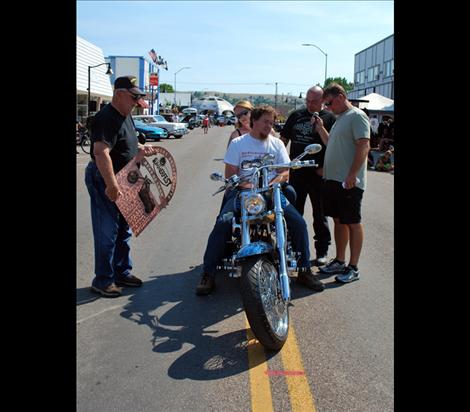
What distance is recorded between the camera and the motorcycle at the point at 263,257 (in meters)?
3.62

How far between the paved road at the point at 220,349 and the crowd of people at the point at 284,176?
0.91ft

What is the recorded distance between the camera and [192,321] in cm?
435

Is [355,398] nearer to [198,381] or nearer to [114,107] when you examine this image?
[198,381]

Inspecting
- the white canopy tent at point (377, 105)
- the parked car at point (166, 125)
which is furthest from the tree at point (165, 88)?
the white canopy tent at point (377, 105)

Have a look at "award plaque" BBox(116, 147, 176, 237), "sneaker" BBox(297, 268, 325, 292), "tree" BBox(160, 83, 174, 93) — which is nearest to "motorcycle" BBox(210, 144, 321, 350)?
"sneaker" BBox(297, 268, 325, 292)

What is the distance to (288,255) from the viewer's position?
4711 mm

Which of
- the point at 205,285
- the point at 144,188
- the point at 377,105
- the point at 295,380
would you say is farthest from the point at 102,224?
the point at 377,105

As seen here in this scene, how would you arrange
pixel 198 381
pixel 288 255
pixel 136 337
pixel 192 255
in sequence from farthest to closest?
pixel 192 255, pixel 288 255, pixel 136 337, pixel 198 381

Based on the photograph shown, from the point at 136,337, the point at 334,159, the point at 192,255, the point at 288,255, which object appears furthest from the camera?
the point at 192,255

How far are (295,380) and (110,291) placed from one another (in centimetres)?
230

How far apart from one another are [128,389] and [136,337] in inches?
33.4

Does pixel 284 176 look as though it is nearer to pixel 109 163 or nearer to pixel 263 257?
pixel 263 257

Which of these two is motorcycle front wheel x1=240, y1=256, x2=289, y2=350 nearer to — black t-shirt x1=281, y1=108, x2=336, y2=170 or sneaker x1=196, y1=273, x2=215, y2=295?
sneaker x1=196, y1=273, x2=215, y2=295
